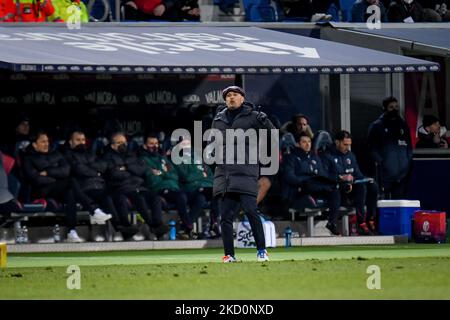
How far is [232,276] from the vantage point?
1480 cm

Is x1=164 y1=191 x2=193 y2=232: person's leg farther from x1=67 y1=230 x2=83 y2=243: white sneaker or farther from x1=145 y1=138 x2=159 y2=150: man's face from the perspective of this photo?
x1=67 y1=230 x2=83 y2=243: white sneaker

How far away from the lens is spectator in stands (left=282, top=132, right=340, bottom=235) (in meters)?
23.3

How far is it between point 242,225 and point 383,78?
5261mm

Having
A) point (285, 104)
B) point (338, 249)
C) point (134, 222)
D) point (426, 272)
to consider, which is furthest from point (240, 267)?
point (285, 104)

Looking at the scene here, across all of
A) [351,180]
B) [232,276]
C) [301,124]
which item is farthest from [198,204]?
[232,276]

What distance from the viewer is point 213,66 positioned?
2122 cm

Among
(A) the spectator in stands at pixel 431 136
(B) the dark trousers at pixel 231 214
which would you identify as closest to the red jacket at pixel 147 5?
(A) the spectator in stands at pixel 431 136

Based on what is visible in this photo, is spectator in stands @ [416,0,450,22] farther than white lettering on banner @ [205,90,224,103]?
Yes

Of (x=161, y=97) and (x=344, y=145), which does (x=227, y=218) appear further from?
(x=161, y=97)

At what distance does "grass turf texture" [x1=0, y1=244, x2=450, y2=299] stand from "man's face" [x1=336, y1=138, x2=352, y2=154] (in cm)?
414

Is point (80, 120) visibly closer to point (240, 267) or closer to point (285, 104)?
point (285, 104)

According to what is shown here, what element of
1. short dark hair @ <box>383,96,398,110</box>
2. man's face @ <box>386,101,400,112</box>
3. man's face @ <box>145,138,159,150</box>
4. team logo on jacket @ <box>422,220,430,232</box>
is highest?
short dark hair @ <box>383,96,398,110</box>

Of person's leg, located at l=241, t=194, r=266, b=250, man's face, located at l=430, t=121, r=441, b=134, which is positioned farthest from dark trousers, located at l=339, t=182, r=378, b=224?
person's leg, located at l=241, t=194, r=266, b=250

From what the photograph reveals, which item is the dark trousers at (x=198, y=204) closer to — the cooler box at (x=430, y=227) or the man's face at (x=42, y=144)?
the man's face at (x=42, y=144)
